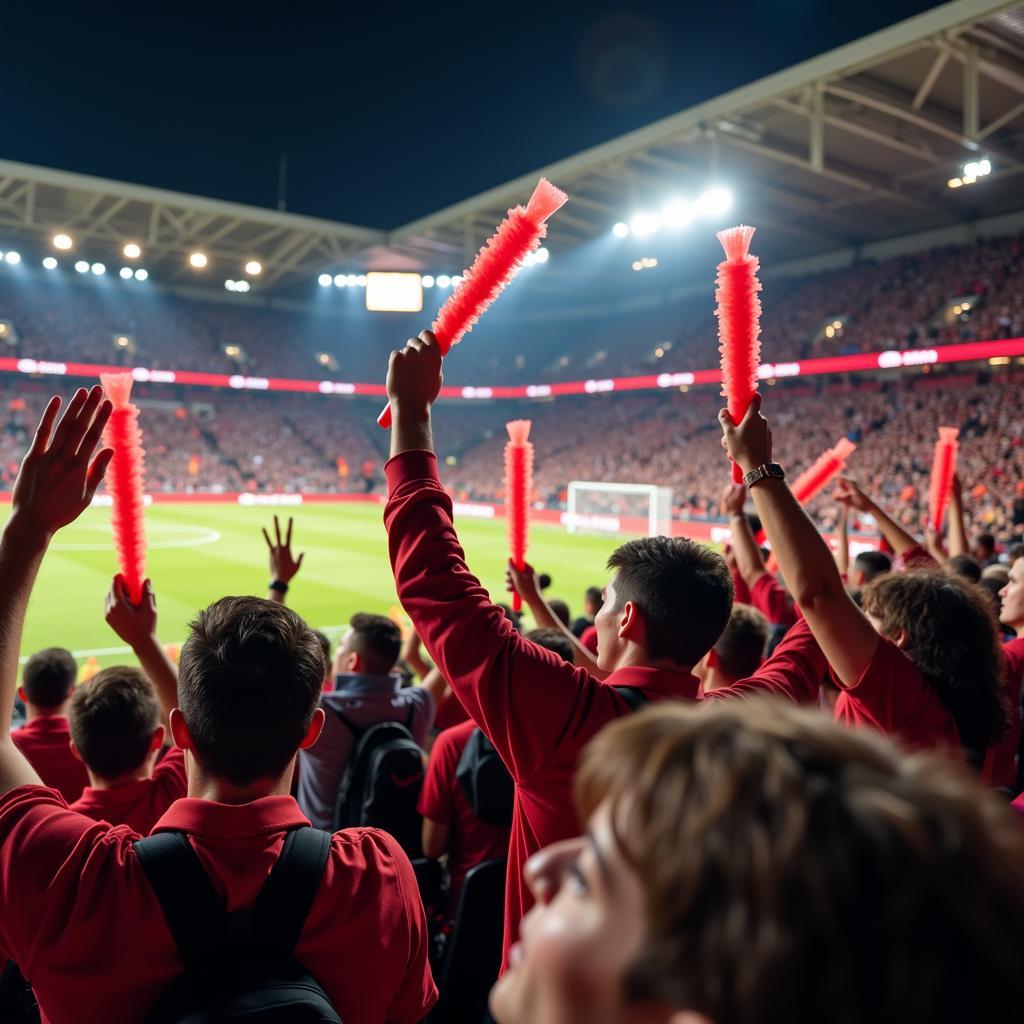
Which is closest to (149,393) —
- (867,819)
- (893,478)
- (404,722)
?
(893,478)

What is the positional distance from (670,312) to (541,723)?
4879 centimetres

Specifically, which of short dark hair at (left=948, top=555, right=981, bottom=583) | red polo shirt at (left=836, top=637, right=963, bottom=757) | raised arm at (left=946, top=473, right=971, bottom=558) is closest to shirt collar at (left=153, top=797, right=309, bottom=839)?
red polo shirt at (left=836, top=637, right=963, bottom=757)

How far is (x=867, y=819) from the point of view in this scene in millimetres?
737

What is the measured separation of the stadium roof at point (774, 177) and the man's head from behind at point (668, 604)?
18.3 metres

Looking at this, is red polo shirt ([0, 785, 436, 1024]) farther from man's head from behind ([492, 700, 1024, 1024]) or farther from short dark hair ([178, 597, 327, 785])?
man's head from behind ([492, 700, 1024, 1024])

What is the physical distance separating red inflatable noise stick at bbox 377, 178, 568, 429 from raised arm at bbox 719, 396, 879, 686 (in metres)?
0.82

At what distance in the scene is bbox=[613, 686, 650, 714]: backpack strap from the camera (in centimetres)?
196

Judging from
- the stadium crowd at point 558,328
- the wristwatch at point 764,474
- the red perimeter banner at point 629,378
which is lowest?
the wristwatch at point 764,474

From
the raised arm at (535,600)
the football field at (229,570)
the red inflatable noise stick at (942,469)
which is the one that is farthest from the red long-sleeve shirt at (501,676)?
the football field at (229,570)

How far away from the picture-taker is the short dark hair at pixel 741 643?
4141 mm

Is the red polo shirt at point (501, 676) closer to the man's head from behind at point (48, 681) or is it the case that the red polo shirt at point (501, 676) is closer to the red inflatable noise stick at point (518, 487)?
the red inflatable noise stick at point (518, 487)

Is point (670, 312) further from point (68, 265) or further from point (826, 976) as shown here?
point (826, 976)

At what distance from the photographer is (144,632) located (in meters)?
2.66

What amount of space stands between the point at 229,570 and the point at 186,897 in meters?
17.6
